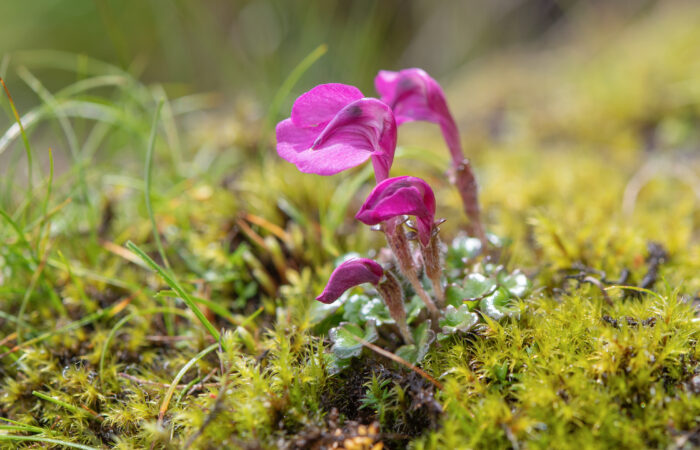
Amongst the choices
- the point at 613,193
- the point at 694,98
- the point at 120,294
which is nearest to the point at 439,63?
the point at 694,98

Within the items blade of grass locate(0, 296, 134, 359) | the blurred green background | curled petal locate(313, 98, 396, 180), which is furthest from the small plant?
the blurred green background

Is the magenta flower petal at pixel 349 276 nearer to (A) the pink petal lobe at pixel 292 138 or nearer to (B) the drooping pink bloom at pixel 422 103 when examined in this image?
(A) the pink petal lobe at pixel 292 138

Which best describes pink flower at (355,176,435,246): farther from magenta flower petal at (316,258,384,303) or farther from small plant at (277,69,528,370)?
magenta flower petal at (316,258,384,303)

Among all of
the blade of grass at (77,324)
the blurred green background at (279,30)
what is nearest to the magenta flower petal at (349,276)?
the blade of grass at (77,324)

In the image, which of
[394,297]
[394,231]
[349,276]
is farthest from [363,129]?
[394,297]

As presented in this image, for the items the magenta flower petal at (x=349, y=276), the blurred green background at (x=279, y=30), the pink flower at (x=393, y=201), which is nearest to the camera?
the pink flower at (x=393, y=201)

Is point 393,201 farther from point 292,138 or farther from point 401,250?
point 292,138
